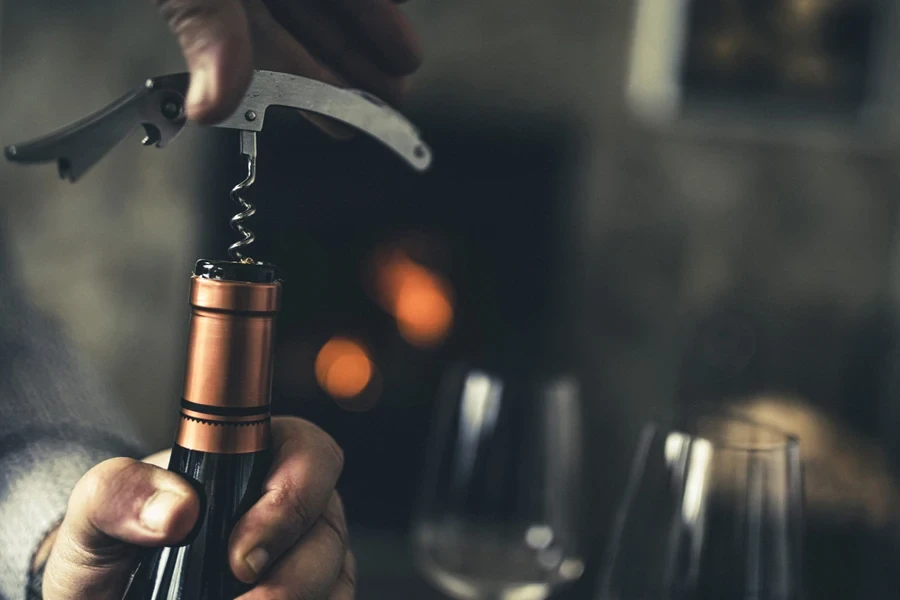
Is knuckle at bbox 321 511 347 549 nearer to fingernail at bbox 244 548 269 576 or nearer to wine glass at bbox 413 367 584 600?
fingernail at bbox 244 548 269 576

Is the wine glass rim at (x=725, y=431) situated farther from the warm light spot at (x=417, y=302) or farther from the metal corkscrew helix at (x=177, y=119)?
the warm light spot at (x=417, y=302)

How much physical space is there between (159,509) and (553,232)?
1.55 metres

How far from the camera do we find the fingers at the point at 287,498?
33 centimetres

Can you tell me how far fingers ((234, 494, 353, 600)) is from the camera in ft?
1.11

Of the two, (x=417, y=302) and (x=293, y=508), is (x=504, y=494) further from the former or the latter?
(x=417, y=302)

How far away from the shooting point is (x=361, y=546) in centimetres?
181

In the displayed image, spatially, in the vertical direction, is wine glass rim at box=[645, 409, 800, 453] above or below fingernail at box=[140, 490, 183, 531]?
above

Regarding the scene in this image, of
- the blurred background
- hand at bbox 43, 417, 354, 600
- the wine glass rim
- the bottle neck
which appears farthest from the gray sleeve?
the blurred background

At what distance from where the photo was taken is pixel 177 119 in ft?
0.95

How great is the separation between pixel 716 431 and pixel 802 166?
1.56m

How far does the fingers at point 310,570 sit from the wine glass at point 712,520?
5.7 inches

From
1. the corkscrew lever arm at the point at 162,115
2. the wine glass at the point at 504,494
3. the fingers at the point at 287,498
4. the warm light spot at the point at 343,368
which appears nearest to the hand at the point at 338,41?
the corkscrew lever arm at the point at 162,115

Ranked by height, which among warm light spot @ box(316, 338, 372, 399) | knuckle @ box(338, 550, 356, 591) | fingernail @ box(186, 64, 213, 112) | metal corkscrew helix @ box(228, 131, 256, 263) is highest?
fingernail @ box(186, 64, 213, 112)

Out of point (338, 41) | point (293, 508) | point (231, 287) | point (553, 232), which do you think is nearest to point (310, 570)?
point (293, 508)
